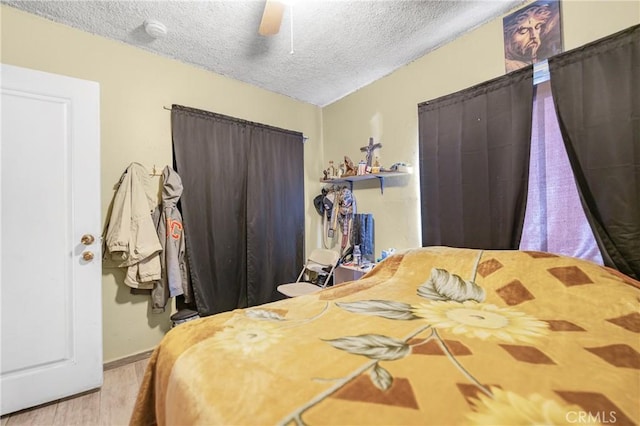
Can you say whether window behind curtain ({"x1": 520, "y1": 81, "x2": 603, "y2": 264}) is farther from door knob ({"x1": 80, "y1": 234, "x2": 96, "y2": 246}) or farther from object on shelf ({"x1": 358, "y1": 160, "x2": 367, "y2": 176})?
door knob ({"x1": 80, "y1": 234, "x2": 96, "y2": 246})

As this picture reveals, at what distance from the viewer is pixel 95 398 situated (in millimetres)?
1689

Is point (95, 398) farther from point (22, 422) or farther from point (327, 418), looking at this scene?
point (327, 418)

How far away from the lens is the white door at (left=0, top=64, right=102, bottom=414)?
154 centimetres

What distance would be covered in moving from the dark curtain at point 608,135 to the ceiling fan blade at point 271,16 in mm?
1620

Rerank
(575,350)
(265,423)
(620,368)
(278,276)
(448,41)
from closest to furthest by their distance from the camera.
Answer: (265,423)
(620,368)
(575,350)
(448,41)
(278,276)

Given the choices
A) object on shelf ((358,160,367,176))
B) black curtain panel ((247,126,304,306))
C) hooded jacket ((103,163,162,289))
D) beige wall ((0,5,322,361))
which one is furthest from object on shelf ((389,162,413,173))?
hooded jacket ((103,163,162,289))

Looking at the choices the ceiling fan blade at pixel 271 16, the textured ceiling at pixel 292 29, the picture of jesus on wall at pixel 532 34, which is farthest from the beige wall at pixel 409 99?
the ceiling fan blade at pixel 271 16

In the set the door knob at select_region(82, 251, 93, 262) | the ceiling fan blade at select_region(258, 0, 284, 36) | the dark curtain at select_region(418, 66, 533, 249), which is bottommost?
the door knob at select_region(82, 251, 93, 262)

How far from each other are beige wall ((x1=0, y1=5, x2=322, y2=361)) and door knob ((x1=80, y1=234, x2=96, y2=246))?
348mm

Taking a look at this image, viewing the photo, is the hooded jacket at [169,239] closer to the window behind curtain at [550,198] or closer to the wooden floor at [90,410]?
the wooden floor at [90,410]

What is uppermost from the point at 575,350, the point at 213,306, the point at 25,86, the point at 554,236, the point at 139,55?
the point at 139,55

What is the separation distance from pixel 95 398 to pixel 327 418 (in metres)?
1.93

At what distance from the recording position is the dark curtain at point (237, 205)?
236 centimetres

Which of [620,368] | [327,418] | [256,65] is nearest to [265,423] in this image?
[327,418]
